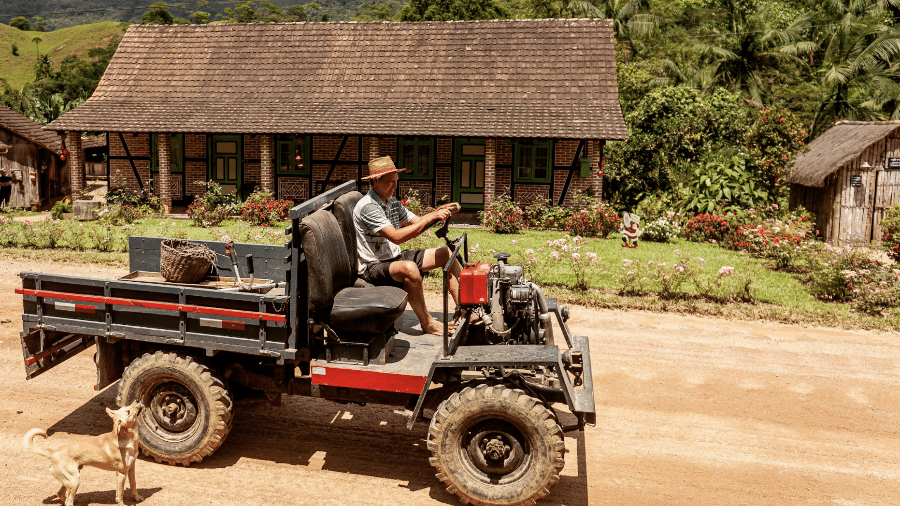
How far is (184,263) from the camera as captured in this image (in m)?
6.34

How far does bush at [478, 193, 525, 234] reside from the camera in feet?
60.5

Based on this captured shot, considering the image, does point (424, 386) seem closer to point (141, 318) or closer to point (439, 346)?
point (439, 346)

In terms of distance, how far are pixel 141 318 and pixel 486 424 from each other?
9.15ft

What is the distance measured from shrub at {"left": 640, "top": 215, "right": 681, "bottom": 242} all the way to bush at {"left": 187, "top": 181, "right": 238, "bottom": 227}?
1067 centimetres

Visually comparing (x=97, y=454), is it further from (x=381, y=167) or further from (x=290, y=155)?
(x=290, y=155)

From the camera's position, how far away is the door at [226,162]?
74.1 feet

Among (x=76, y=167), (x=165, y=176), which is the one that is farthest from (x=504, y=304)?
(x=76, y=167)

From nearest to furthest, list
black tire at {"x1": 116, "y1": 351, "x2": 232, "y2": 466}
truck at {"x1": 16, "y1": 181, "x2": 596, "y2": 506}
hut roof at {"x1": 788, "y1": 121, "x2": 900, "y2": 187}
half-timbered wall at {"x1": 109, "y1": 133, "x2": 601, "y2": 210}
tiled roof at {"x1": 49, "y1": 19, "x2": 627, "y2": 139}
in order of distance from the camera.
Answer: truck at {"x1": 16, "y1": 181, "x2": 596, "y2": 506}, black tire at {"x1": 116, "y1": 351, "x2": 232, "y2": 466}, hut roof at {"x1": 788, "y1": 121, "x2": 900, "y2": 187}, tiled roof at {"x1": 49, "y1": 19, "x2": 627, "y2": 139}, half-timbered wall at {"x1": 109, "y1": 133, "x2": 601, "y2": 210}

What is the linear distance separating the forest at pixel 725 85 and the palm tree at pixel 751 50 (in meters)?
0.07

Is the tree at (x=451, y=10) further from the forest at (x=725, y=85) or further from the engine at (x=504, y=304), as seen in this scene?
the engine at (x=504, y=304)

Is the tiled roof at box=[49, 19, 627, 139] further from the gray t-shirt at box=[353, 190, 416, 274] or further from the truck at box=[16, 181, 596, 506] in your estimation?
the truck at box=[16, 181, 596, 506]

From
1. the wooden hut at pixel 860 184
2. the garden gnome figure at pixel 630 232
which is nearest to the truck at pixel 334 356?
the garden gnome figure at pixel 630 232

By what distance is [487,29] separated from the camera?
904 inches

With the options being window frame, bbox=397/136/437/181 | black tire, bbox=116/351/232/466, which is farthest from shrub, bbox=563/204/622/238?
black tire, bbox=116/351/232/466
